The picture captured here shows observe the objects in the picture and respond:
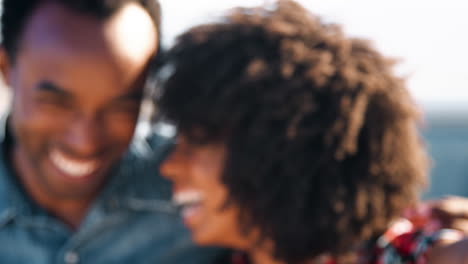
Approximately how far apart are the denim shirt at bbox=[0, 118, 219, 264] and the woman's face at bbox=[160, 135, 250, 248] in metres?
0.37

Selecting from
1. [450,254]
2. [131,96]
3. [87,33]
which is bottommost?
[450,254]

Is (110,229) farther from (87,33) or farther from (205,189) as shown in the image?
(87,33)

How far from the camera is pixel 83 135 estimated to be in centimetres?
197

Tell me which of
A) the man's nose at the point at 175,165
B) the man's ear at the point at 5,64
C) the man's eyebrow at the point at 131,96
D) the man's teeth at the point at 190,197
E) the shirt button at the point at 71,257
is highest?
the man's ear at the point at 5,64

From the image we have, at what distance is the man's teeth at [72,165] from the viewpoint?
2.04 meters

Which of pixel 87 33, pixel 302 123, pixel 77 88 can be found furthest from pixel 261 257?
pixel 87 33

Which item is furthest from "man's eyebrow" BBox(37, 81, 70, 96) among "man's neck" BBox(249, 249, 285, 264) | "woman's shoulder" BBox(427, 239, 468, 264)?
"woman's shoulder" BBox(427, 239, 468, 264)

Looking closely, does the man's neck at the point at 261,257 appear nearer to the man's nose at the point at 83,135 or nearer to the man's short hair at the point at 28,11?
the man's nose at the point at 83,135

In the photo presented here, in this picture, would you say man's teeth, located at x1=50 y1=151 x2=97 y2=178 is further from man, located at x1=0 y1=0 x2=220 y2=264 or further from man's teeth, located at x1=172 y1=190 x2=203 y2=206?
man's teeth, located at x1=172 y1=190 x2=203 y2=206

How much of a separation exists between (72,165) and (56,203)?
1.00ft

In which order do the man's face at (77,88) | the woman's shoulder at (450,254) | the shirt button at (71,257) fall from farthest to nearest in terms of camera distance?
the shirt button at (71,257), the man's face at (77,88), the woman's shoulder at (450,254)

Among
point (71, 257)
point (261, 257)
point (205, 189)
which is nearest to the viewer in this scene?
point (205, 189)

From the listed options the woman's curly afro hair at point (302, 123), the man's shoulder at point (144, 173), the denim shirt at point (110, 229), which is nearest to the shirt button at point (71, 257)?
the denim shirt at point (110, 229)

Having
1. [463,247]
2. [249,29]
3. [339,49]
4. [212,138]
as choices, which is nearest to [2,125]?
[212,138]
